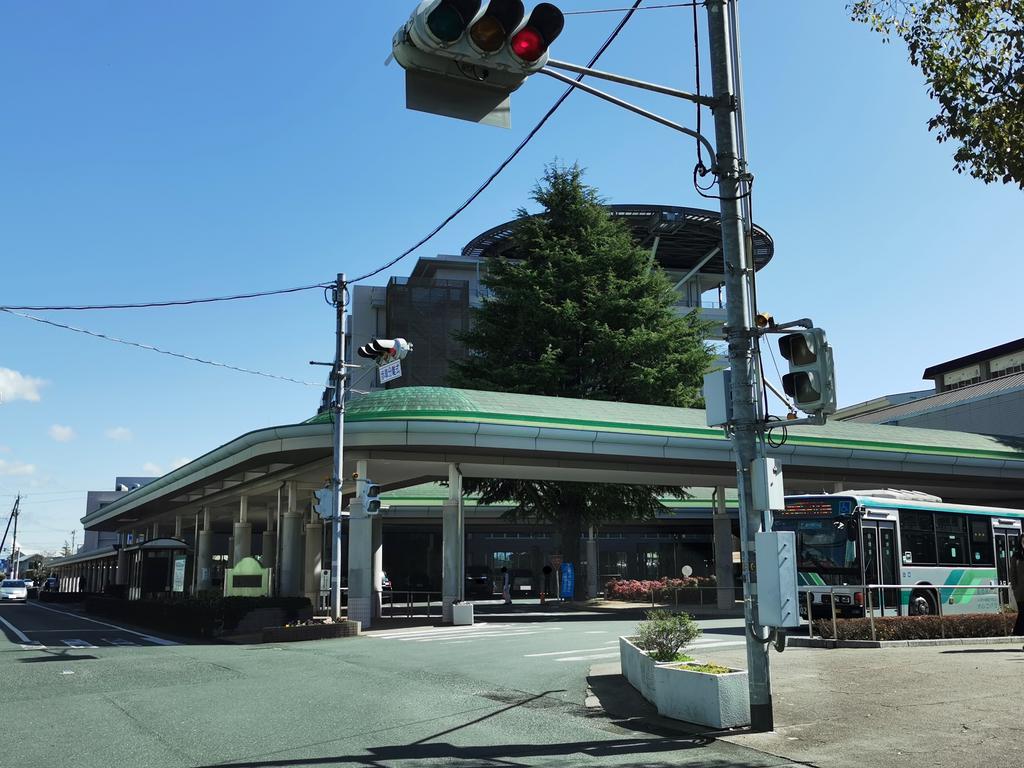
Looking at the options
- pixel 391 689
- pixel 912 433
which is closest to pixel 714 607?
pixel 912 433

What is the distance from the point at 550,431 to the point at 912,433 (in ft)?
63.6

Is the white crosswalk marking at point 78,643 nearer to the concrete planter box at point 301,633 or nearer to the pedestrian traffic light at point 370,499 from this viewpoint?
the concrete planter box at point 301,633

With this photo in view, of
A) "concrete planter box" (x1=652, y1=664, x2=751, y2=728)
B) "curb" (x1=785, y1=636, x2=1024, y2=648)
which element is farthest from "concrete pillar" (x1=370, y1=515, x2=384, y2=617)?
"concrete planter box" (x1=652, y1=664, x2=751, y2=728)

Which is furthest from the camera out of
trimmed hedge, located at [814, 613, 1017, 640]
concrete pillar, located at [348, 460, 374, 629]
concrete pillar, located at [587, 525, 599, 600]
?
concrete pillar, located at [587, 525, 599, 600]

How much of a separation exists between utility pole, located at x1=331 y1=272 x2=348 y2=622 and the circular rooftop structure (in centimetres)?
2951

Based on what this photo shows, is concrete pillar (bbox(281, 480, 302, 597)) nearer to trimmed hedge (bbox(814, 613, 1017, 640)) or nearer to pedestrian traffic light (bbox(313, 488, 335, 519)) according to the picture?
pedestrian traffic light (bbox(313, 488, 335, 519))

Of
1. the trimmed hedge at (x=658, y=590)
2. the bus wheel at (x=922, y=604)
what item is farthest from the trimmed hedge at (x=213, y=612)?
the trimmed hedge at (x=658, y=590)

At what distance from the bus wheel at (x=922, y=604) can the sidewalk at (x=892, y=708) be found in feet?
22.6

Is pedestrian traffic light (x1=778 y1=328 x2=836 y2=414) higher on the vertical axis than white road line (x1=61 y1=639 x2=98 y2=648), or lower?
higher

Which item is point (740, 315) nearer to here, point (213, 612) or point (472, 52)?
point (472, 52)

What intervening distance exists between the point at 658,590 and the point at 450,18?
35390 mm

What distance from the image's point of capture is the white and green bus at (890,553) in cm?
2156

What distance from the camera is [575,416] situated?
96.1 feet

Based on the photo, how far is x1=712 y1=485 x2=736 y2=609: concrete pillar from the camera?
118ft
